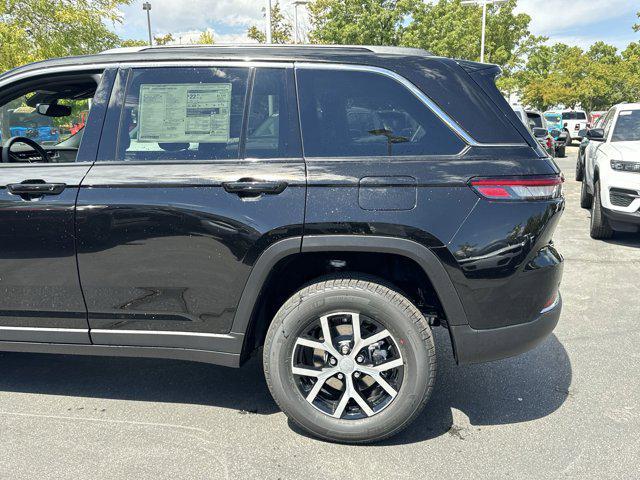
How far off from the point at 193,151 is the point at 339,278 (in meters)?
1.01

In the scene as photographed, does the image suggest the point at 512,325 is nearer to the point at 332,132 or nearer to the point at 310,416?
the point at 310,416

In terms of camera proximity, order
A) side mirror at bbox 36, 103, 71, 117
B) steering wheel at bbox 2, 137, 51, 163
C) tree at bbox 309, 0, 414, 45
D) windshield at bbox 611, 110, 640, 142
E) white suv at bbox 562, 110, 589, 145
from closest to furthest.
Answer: steering wheel at bbox 2, 137, 51, 163 → side mirror at bbox 36, 103, 71, 117 → windshield at bbox 611, 110, 640, 142 → tree at bbox 309, 0, 414, 45 → white suv at bbox 562, 110, 589, 145

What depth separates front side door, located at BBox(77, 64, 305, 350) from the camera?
2.60m

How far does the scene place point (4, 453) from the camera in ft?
8.67

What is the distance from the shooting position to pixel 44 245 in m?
2.78

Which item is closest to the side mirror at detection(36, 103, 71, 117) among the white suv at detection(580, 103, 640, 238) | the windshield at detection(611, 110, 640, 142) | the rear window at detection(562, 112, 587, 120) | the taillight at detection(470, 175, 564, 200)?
the taillight at detection(470, 175, 564, 200)

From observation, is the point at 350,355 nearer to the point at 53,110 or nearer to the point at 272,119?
the point at 272,119

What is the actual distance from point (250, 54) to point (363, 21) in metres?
23.8

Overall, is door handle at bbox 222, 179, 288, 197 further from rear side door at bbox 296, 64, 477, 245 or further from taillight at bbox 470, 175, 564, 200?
taillight at bbox 470, 175, 564, 200

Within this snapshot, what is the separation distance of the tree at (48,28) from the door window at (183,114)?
9336mm

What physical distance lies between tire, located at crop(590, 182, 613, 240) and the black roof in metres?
5.19

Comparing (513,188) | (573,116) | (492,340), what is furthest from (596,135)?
(573,116)

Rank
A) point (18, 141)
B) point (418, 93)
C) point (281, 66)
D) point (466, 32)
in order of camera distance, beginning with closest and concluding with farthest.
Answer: point (418, 93)
point (281, 66)
point (18, 141)
point (466, 32)

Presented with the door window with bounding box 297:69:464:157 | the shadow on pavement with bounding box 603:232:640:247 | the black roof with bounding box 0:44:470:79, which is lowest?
the shadow on pavement with bounding box 603:232:640:247
